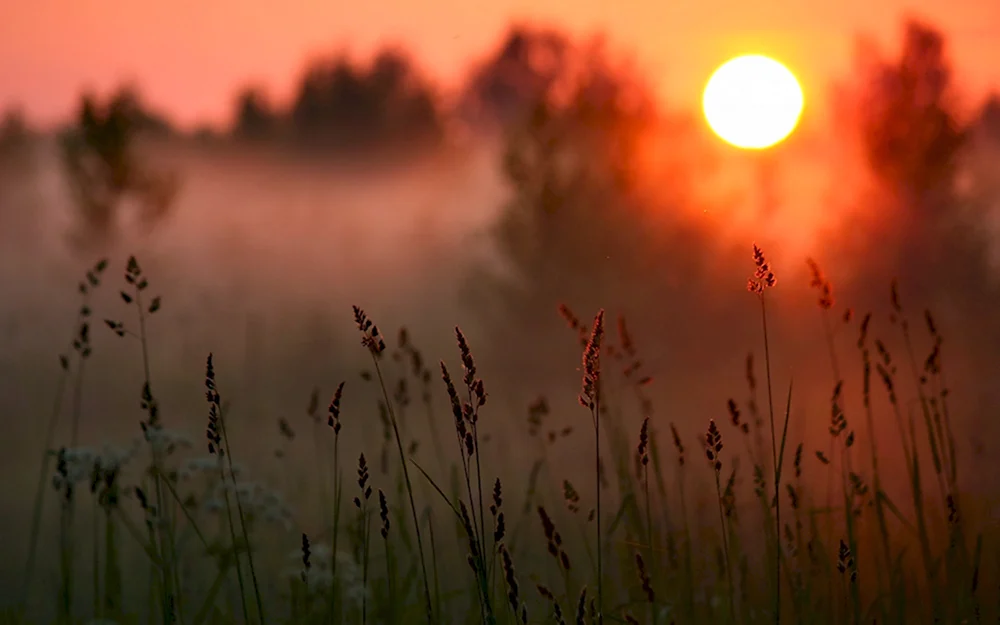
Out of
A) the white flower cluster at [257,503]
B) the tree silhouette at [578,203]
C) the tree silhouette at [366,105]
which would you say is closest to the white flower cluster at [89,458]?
the white flower cluster at [257,503]

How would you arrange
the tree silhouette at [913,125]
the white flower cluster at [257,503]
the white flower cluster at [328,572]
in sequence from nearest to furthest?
the white flower cluster at [328,572], the white flower cluster at [257,503], the tree silhouette at [913,125]

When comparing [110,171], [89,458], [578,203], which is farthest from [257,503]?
[110,171]

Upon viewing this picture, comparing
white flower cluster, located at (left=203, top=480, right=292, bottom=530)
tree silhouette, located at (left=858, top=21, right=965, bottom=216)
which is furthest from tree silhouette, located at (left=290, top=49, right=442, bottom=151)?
white flower cluster, located at (left=203, top=480, right=292, bottom=530)

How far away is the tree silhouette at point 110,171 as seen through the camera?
70.0 ft

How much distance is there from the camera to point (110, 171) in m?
21.8

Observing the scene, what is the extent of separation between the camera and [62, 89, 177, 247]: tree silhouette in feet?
70.0

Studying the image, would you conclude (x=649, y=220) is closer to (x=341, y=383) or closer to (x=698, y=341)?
(x=698, y=341)

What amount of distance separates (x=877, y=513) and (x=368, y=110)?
20305mm

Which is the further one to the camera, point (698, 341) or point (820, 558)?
point (698, 341)

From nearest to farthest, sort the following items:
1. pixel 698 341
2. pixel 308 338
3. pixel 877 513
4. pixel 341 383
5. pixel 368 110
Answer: pixel 341 383, pixel 877 513, pixel 308 338, pixel 698 341, pixel 368 110

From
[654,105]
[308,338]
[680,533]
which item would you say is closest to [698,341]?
[654,105]

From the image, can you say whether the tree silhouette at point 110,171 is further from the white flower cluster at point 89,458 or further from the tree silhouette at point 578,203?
the white flower cluster at point 89,458

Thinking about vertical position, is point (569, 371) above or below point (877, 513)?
above

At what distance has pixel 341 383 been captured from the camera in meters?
2.23
